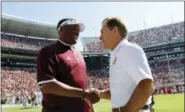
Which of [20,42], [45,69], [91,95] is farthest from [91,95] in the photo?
[20,42]

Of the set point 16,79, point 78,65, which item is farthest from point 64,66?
point 16,79

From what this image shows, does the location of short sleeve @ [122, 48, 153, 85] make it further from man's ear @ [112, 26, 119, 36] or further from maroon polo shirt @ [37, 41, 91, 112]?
maroon polo shirt @ [37, 41, 91, 112]

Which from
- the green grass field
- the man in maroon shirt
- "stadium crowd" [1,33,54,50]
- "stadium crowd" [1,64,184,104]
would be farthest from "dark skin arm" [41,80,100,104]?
"stadium crowd" [1,33,54,50]

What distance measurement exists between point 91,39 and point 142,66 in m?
87.5

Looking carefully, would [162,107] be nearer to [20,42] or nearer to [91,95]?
[91,95]

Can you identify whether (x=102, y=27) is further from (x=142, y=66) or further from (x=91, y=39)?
(x=91, y=39)

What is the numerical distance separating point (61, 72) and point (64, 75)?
56 millimetres

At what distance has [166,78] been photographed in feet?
231

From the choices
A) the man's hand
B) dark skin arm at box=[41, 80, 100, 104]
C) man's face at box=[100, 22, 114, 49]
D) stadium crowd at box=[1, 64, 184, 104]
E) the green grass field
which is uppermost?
man's face at box=[100, 22, 114, 49]

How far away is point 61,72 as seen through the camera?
427cm

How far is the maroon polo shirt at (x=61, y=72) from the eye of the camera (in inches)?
163

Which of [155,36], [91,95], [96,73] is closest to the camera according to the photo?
[91,95]

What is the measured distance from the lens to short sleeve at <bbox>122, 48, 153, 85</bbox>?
3.43 m

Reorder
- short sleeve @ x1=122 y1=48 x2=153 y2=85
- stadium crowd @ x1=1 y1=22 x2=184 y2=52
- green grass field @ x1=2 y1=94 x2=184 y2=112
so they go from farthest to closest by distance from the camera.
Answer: stadium crowd @ x1=1 y1=22 x2=184 y2=52 → green grass field @ x1=2 y1=94 x2=184 y2=112 → short sleeve @ x1=122 y1=48 x2=153 y2=85
